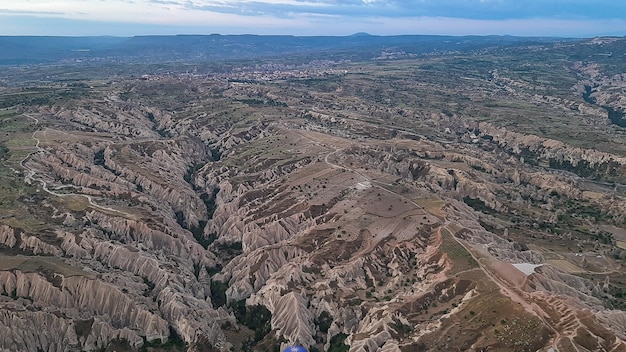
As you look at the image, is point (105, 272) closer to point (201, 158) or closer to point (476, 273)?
point (476, 273)

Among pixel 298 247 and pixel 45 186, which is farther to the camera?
pixel 45 186

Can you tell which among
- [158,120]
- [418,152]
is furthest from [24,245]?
[158,120]

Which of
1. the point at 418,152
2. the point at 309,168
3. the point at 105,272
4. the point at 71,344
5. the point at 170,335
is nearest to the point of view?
the point at 71,344

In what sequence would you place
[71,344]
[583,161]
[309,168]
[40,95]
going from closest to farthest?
[71,344]
[309,168]
[583,161]
[40,95]

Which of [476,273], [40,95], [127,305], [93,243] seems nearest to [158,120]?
[40,95]

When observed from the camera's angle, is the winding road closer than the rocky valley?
No

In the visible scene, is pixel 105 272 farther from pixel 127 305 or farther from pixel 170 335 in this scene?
pixel 170 335

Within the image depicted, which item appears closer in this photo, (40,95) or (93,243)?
(93,243)

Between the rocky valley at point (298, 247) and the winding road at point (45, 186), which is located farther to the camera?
the winding road at point (45, 186)

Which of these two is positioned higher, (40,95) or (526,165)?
(40,95)

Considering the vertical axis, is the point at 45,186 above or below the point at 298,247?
above
